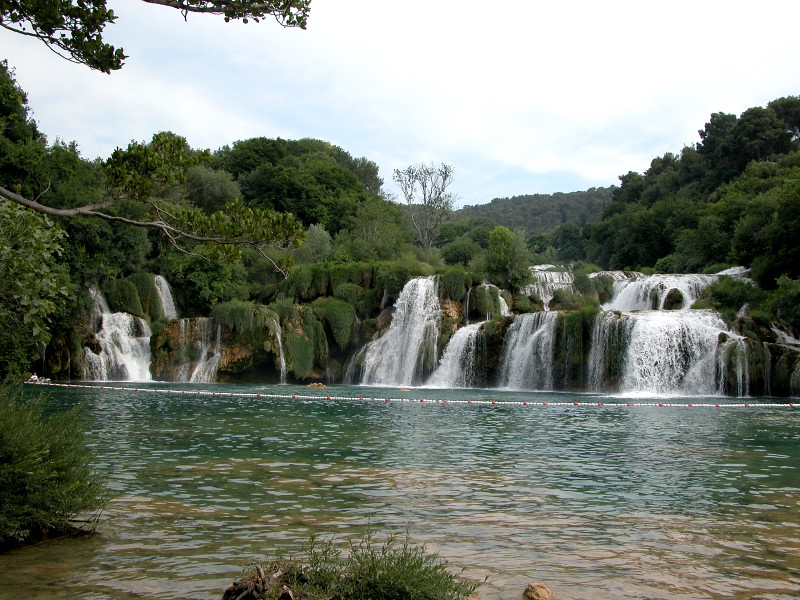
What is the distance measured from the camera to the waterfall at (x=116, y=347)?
32656 mm

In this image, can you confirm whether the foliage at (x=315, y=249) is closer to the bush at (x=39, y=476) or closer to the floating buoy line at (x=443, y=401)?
the floating buoy line at (x=443, y=401)

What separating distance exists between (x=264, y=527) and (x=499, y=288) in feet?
104

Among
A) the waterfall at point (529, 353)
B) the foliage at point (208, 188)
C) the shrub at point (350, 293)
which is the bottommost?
the waterfall at point (529, 353)

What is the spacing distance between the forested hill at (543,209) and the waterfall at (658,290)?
72.9m

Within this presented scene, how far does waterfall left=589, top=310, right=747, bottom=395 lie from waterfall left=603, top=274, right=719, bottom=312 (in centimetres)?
574

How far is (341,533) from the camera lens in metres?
6.61

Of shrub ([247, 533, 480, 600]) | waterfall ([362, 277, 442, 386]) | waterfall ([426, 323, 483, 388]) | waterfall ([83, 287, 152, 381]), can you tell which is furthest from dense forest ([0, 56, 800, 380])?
shrub ([247, 533, 480, 600])

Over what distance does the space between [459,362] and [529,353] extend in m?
3.64

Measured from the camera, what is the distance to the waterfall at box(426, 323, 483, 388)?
3195 cm

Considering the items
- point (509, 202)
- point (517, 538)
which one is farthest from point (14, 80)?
point (509, 202)

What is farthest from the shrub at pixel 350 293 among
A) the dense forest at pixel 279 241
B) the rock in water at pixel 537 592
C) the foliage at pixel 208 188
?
the rock in water at pixel 537 592

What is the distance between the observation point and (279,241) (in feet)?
26.6

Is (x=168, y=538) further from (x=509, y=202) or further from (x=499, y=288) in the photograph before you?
(x=509, y=202)

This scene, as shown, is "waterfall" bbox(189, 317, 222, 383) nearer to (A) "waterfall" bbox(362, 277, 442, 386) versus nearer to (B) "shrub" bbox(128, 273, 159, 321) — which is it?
(B) "shrub" bbox(128, 273, 159, 321)
